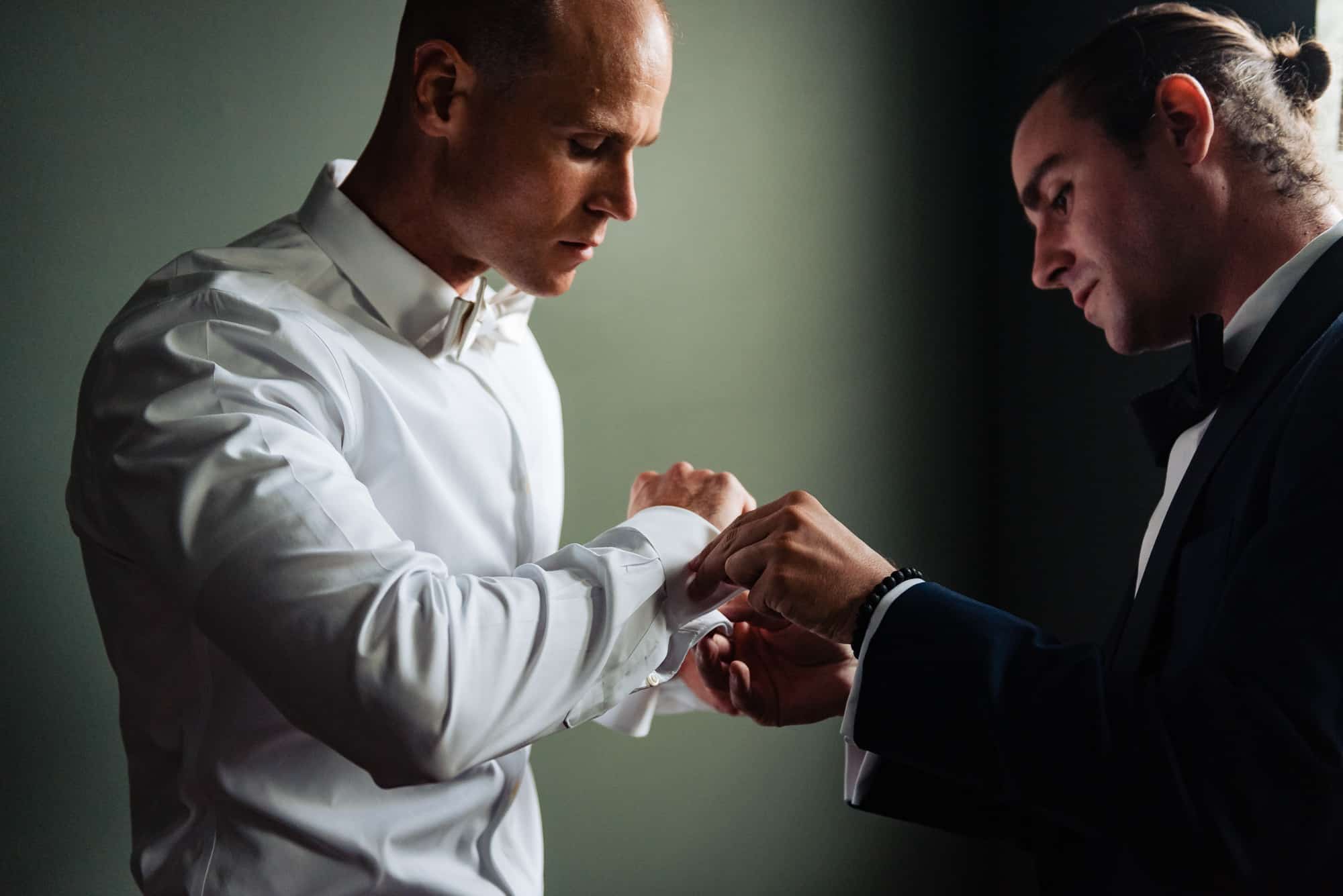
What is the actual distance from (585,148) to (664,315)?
968 mm

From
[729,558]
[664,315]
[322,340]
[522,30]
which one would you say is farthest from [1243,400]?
[664,315]

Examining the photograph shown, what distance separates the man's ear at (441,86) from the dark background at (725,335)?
1.85 feet

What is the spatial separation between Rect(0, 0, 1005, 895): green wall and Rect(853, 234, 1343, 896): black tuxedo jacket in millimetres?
1139

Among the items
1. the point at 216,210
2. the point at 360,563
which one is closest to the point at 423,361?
the point at 360,563

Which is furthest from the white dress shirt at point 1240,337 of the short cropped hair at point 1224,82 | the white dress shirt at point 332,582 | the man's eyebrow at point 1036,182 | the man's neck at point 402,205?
the man's neck at point 402,205

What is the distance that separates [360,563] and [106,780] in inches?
35.8

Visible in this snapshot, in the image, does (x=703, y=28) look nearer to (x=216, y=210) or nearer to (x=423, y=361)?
(x=216, y=210)

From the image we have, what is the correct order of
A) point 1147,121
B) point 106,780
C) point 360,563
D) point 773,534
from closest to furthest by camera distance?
1. point 360,563
2. point 773,534
3. point 1147,121
4. point 106,780

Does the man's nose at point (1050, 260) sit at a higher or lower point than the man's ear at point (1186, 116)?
lower

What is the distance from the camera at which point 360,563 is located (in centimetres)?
110

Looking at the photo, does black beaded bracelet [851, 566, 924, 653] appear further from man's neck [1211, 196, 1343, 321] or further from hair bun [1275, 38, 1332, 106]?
hair bun [1275, 38, 1332, 106]

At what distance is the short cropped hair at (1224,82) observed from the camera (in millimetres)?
1437

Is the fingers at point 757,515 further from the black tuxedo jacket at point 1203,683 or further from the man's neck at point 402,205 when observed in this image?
the man's neck at point 402,205

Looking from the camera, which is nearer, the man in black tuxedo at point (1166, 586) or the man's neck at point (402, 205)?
the man in black tuxedo at point (1166, 586)
